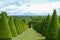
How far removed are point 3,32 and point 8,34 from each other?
1088 mm

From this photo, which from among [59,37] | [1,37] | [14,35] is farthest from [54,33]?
[14,35]

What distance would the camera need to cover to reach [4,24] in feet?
134

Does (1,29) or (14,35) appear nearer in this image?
(1,29)

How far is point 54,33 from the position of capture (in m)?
39.8

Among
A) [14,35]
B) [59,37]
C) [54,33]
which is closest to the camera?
[59,37]

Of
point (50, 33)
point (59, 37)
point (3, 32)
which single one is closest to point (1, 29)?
point (3, 32)

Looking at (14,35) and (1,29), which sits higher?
(1,29)

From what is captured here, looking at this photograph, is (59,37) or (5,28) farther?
(5,28)

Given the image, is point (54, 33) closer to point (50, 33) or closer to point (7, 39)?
point (50, 33)

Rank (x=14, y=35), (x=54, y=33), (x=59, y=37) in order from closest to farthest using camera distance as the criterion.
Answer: (x=59, y=37)
(x=54, y=33)
(x=14, y=35)

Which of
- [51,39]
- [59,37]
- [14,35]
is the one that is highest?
[59,37]

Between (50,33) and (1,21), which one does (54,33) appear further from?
(1,21)

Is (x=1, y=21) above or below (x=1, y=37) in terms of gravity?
above

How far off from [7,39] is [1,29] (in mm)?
2116
